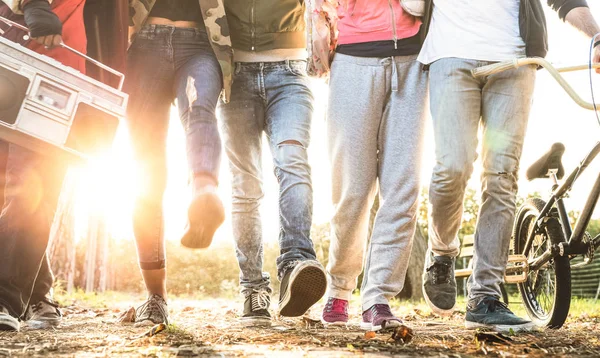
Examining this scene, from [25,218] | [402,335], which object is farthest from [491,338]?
[25,218]

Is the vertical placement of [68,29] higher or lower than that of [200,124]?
higher

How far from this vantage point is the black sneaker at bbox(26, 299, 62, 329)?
3494 millimetres

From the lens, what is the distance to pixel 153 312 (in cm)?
342

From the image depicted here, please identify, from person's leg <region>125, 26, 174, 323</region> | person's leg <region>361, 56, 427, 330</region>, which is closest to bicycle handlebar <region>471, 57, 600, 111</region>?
person's leg <region>361, 56, 427, 330</region>

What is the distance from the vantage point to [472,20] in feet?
10.6

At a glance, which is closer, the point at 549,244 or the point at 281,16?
the point at 281,16

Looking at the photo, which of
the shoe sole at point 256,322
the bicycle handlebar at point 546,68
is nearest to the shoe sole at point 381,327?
the shoe sole at point 256,322

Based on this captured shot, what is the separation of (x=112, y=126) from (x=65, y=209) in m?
6.25

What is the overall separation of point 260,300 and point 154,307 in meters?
0.57

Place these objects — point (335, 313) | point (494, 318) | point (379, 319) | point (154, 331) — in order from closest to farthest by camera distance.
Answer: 1. point (154, 331)
2. point (379, 319)
3. point (494, 318)
4. point (335, 313)

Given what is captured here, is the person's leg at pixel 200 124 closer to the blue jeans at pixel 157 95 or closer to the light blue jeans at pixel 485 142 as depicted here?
the blue jeans at pixel 157 95

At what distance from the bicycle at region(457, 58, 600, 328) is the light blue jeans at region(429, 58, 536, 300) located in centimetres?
14

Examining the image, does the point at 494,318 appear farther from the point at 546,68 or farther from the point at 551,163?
the point at 551,163

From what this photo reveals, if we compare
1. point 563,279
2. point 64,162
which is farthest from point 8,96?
point 563,279
